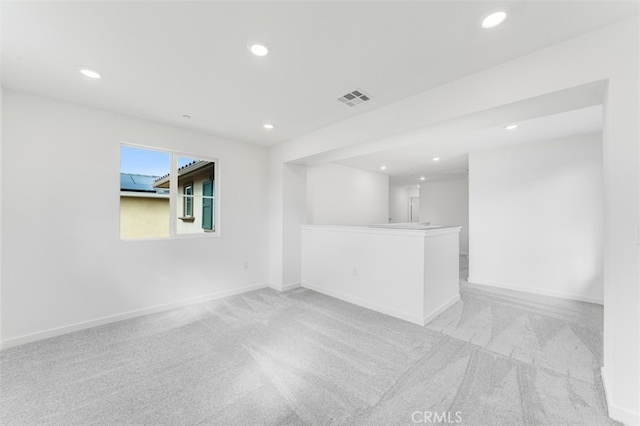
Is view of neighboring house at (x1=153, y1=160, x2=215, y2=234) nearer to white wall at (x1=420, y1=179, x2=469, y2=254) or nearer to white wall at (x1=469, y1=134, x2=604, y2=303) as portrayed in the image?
white wall at (x1=469, y1=134, x2=604, y2=303)

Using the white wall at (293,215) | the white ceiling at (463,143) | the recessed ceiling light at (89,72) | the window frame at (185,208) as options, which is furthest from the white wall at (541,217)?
the recessed ceiling light at (89,72)

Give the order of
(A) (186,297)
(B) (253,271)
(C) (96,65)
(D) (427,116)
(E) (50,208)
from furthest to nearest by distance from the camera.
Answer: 1. (B) (253,271)
2. (A) (186,297)
3. (E) (50,208)
4. (D) (427,116)
5. (C) (96,65)

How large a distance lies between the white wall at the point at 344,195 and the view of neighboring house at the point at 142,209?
2.57m

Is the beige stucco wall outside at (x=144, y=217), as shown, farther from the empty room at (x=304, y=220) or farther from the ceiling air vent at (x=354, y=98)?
the ceiling air vent at (x=354, y=98)

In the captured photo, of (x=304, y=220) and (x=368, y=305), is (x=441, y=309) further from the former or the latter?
(x=304, y=220)

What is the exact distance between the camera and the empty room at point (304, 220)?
1.63 m

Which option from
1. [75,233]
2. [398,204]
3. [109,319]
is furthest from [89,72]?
[398,204]

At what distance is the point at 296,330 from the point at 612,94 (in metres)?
3.28

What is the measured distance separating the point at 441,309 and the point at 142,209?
14.6 ft

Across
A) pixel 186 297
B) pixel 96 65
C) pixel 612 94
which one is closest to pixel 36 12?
pixel 96 65

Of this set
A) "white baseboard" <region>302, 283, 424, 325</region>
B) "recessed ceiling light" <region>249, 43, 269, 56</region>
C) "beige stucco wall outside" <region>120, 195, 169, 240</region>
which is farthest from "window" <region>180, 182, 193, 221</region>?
"recessed ceiling light" <region>249, 43, 269, 56</region>

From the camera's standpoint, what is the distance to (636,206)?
156 cm

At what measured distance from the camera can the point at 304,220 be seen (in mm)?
4770

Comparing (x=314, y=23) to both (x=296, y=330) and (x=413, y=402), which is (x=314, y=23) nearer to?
(x=413, y=402)
